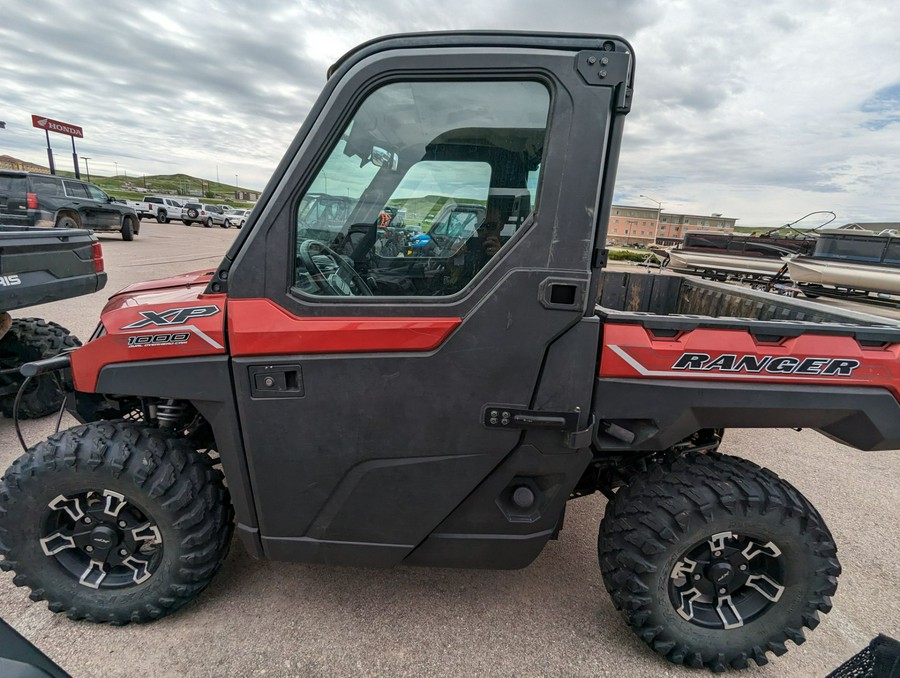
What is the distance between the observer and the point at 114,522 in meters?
2.02

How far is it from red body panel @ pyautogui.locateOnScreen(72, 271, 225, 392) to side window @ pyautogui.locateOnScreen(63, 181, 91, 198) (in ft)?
56.9

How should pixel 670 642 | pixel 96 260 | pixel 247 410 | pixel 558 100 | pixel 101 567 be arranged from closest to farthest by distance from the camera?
pixel 558 100 → pixel 247 410 → pixel 670 642 → pixel 101 567 → pixel 96 260

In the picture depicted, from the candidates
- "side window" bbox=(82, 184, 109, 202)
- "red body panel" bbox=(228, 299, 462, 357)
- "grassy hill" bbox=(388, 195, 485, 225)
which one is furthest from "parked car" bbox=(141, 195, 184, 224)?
"grassy hill" bbox=(388, 195, 485, 225)

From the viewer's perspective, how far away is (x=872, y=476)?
388 cm

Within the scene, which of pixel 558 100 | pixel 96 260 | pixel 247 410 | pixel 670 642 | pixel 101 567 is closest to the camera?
pixel 558 100

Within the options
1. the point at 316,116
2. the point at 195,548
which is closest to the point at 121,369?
the point at 195,548

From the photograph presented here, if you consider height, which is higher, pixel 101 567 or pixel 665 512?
pixel 665 512

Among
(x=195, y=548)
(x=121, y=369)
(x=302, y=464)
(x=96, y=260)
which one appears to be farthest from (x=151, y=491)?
(x=96, y=260)

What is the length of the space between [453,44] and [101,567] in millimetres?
2597

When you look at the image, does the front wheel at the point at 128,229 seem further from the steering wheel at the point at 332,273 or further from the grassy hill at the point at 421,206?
the grassy hill at the point at 421,206

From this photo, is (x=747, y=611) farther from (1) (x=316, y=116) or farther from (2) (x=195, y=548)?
(1) (x=316, y=116)

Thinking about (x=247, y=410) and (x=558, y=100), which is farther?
(x=247, y=410)

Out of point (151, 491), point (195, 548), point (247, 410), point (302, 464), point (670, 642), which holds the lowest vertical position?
point (670, 642)

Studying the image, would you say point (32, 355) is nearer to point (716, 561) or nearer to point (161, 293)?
point (161, 293)
